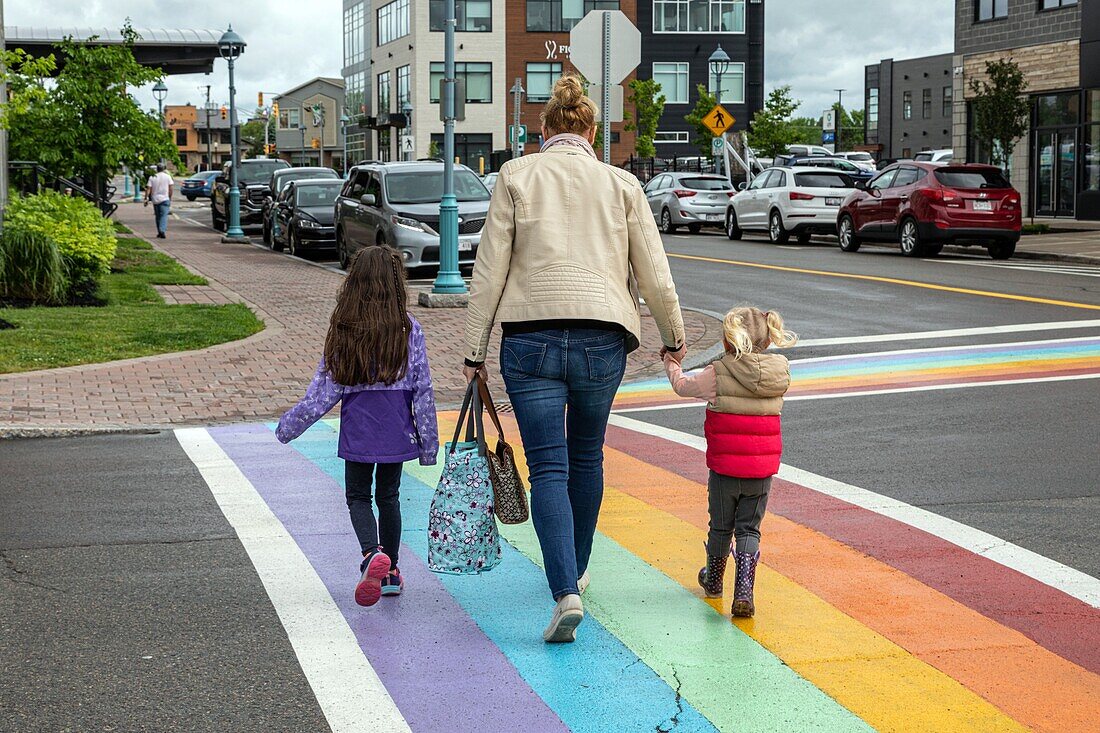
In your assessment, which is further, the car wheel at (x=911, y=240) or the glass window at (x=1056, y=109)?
the glass window at (x=1056, y=109)

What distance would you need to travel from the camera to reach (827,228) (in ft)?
93.7

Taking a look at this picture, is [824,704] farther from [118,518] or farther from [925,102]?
[925,102]

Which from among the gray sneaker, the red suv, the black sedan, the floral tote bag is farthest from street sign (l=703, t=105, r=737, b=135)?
the gray sneaker

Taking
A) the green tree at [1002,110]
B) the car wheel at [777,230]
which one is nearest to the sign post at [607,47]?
the car wheel at [777,230]

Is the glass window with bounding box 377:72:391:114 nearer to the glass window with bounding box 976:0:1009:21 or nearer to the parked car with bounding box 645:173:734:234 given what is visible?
the glass window with bounding box 976:0:1009:21

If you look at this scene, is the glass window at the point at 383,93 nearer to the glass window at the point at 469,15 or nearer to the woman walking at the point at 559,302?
the glass window at the point at 469,15

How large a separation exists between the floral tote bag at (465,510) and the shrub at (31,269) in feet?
40.3

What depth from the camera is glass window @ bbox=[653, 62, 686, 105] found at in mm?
80000

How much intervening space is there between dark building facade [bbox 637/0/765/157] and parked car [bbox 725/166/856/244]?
50.6 meters

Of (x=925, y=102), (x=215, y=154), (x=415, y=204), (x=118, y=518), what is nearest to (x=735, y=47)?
(x=925, y=102)

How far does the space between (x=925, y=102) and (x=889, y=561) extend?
→ 9213cm

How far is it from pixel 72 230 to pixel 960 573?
548 inches

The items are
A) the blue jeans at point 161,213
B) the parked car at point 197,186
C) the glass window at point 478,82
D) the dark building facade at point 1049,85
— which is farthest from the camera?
the glass window at point 478,82

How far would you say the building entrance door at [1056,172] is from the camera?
3522 centimetres
